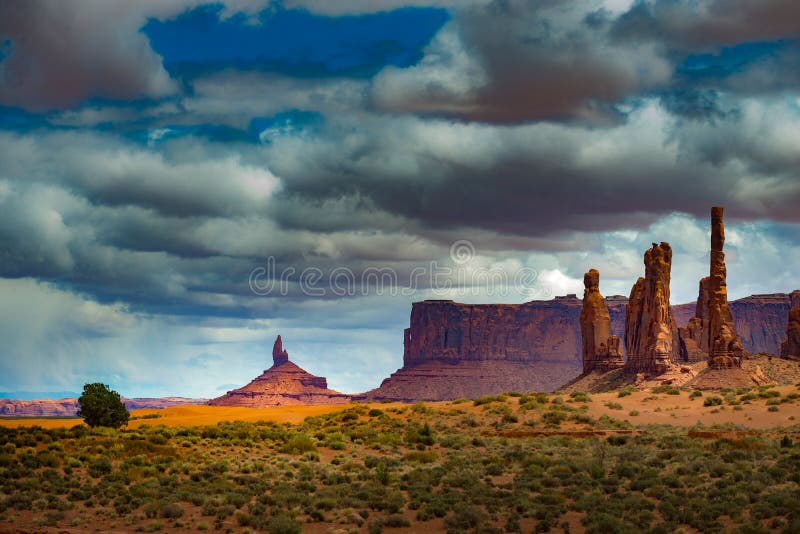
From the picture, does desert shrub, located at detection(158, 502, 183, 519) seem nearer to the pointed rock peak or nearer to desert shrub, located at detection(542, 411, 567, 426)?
desert shrub, located at detection(542, 411, 567, 426)

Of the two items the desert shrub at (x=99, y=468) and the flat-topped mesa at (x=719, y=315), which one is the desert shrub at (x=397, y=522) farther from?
the flat-topped mesa at (x=719, y=315)

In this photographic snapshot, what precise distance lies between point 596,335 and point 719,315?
2400 cm

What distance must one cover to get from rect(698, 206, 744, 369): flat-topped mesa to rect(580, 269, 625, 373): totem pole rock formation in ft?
63.4

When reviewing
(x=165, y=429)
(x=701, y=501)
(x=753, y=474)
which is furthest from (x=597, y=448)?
(x=165, y=429)

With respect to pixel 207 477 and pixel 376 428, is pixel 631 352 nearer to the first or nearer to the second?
pixel 376 428

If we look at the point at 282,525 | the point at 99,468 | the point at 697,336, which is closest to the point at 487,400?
the point at 99,468

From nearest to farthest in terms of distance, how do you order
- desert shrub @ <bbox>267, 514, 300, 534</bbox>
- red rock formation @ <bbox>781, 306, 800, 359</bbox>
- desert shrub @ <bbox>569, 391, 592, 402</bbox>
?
1. desert shrub @ <bbox>267, 514, 300, 534</bbox>
2. desert shrub @ <bbox>569, 391, 592, 402</bbox>
3. red rock formation @ <bbox>781, 306, 800, 359</bbox>

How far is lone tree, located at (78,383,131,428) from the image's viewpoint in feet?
219

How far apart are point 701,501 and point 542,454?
1621 cm

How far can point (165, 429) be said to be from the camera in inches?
2618

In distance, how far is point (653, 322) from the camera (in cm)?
12050

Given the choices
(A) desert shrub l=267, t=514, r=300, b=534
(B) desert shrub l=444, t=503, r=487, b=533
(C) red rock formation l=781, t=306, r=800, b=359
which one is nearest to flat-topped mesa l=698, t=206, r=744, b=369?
(C) red rock formation l=781, t=306, r=800, b=359

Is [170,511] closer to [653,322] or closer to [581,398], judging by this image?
[581,398]

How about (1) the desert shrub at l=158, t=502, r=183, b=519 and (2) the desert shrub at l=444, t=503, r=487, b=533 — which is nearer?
(2) the desert shrub at l=444, t=503, r=487, b=533
